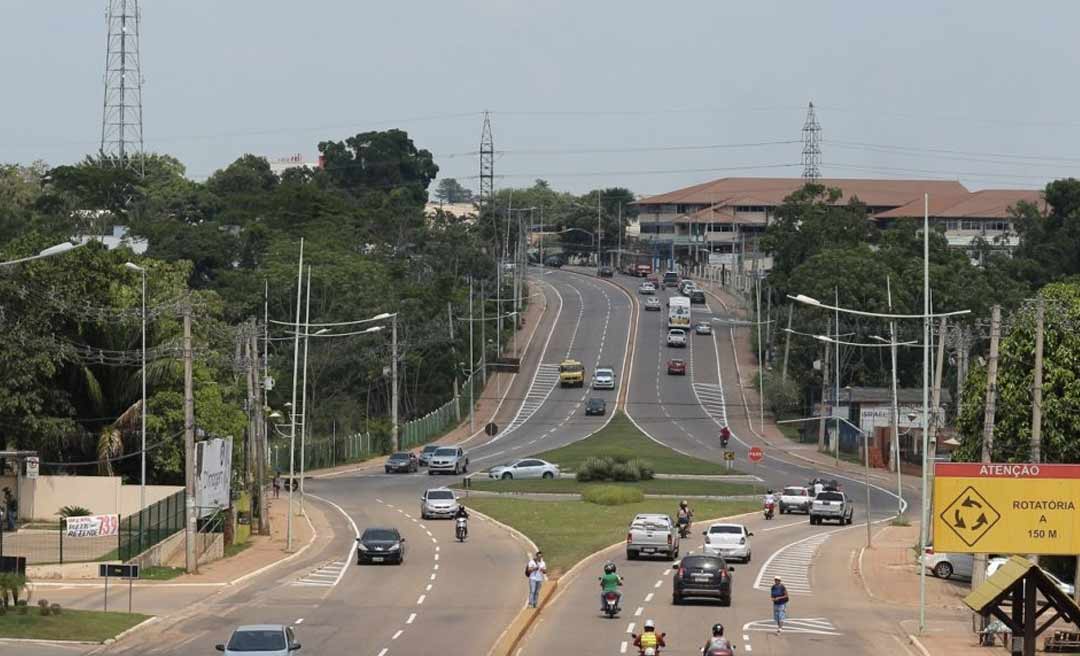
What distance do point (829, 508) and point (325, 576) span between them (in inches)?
1131

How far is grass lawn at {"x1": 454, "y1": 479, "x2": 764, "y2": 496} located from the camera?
81.4 metres

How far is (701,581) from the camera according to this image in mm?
44250

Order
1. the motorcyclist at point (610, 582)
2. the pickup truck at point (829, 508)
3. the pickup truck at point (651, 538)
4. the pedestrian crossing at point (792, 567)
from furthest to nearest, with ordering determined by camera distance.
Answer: the pickup truck at point (829, 508) → the pickup truck at point (651, 538) → the pedestrian crossing at point (792, 567) → the motorcyclist at point (610, 582)

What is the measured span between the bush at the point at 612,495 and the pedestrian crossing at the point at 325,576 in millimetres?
21583

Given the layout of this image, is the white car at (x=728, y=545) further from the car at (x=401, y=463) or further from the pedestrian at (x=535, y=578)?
the car at (x=401, y=463)

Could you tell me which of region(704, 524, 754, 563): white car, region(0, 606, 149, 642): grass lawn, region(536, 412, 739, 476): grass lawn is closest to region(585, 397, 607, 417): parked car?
region(536, 412, 739, 476): grass lawn

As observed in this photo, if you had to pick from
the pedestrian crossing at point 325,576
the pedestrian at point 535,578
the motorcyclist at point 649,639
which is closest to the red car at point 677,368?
the pedestrian crossing at point 325,576

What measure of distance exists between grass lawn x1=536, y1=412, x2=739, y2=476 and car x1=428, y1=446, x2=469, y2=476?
17.8ft

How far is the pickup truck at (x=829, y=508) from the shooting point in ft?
240

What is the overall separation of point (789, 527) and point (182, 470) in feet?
83.4

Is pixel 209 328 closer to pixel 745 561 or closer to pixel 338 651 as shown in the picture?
pixel 745 561

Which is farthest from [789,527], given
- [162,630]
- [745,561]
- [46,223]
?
[46,223]

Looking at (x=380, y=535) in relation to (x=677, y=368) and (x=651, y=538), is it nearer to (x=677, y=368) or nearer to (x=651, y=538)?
(x=651, y=538)

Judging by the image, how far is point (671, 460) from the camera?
95125mm
